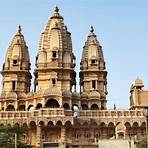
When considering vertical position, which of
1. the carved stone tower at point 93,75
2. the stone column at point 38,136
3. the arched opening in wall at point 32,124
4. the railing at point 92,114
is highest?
the carved stone tower at point 93,75

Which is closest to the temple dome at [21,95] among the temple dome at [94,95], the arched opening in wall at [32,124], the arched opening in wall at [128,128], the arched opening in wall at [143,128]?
the arched opening in wall at [32,124]

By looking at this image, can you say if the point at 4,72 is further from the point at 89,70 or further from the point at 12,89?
the point at 89,70

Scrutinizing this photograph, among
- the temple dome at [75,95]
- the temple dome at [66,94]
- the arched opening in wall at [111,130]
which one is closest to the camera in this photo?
the arched opening in wall at [111,130]

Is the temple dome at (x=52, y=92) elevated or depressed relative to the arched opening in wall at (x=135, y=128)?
elevated

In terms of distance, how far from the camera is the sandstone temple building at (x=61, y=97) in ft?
172

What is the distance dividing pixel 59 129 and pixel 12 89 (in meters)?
10.8

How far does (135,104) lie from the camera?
57.6m

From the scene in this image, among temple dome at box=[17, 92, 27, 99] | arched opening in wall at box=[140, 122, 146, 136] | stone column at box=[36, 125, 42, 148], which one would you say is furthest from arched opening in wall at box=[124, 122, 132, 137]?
temple dome at box=[17, 92, 27, 99]

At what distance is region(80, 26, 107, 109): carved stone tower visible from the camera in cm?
5878

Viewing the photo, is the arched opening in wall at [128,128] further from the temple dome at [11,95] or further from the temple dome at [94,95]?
the temple dome at [11,95]

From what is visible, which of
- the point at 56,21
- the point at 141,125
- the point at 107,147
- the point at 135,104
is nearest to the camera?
the point at 107,147

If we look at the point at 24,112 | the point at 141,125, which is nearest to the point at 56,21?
the point at 24,112

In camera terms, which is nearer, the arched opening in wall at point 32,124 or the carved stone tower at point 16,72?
the arched opening in wall at point 32,124

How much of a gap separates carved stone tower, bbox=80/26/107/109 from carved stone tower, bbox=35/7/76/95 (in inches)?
75.3
